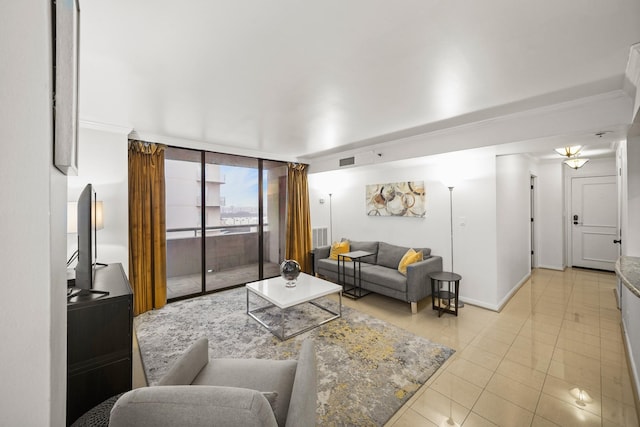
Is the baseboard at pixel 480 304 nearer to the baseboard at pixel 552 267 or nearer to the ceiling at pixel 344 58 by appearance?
the ceiling at pixel 344 58

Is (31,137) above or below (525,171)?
below

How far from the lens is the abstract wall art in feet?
14.6

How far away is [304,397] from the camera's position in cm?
116

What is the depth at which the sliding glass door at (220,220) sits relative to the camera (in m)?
4.13

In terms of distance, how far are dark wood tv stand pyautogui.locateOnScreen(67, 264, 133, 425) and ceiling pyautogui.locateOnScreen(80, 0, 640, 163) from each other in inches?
63.5

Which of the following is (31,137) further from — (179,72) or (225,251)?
(225,251)

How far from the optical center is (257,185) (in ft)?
16.1

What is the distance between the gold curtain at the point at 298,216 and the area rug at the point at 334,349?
1.69 m

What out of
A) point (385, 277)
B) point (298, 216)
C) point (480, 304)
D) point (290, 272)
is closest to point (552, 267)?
point (480, 304)

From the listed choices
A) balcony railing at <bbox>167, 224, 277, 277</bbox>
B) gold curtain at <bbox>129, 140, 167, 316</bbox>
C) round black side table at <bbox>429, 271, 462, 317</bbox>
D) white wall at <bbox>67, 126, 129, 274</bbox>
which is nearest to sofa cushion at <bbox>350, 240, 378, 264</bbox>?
round black side table at <bbox>429, 271, 462, 317</bbox>

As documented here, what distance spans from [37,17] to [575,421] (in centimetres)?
Answer: 325

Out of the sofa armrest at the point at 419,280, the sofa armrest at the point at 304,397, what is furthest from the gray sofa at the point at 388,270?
the sofa armrest at the point at 304,397

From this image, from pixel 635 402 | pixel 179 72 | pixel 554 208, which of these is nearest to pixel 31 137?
pixel 179 72

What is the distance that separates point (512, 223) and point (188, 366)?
468 cm
